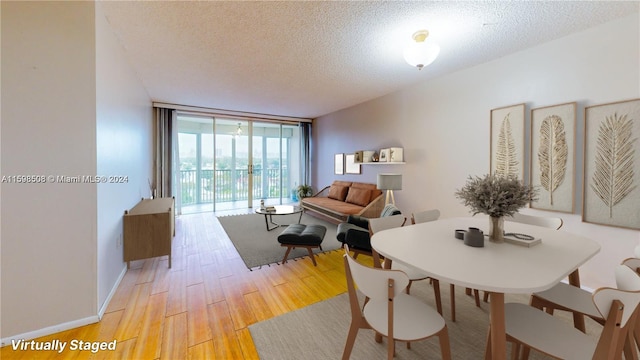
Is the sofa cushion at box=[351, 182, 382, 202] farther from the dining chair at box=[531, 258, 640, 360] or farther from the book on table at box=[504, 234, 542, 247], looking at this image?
the dining chair at box=[531, 258, 640, 360]

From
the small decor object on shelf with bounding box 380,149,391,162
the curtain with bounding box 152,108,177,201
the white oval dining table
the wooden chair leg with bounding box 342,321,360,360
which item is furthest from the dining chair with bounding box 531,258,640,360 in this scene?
the curtain with bounding box 152,108,177,201

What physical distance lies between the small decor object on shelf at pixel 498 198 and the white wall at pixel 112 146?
2.90 meters

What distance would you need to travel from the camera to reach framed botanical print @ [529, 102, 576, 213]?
97.9 inches

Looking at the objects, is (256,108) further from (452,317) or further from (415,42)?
(452,317)

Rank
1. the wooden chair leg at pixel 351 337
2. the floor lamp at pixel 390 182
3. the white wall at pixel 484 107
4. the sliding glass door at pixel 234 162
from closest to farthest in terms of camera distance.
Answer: the wooden chair leg at pixel 351 337 → the white wall at pixel 484 107 → the floor lamp at pixel 390 182 → the sliding glass door at pixel 234 162

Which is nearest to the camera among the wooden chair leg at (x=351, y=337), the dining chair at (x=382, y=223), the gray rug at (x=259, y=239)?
the wooden chair leg at (x=351, y=337)

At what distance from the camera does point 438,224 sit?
204 cm

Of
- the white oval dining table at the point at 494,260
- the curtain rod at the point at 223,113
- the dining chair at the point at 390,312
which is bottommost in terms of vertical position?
the dining chair at the point at 390,312

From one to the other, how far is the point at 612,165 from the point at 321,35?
3.05 metres

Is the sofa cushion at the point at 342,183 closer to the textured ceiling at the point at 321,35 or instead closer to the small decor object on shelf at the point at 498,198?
the textured ceiling at the point at 321,35

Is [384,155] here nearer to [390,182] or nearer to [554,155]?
[390,182]

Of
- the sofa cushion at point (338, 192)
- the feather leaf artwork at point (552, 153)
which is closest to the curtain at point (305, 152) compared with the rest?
the sofa cushion at point (338, 192)

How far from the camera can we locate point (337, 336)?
1.78 metres

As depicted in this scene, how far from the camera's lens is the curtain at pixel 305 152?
23.8 ft
